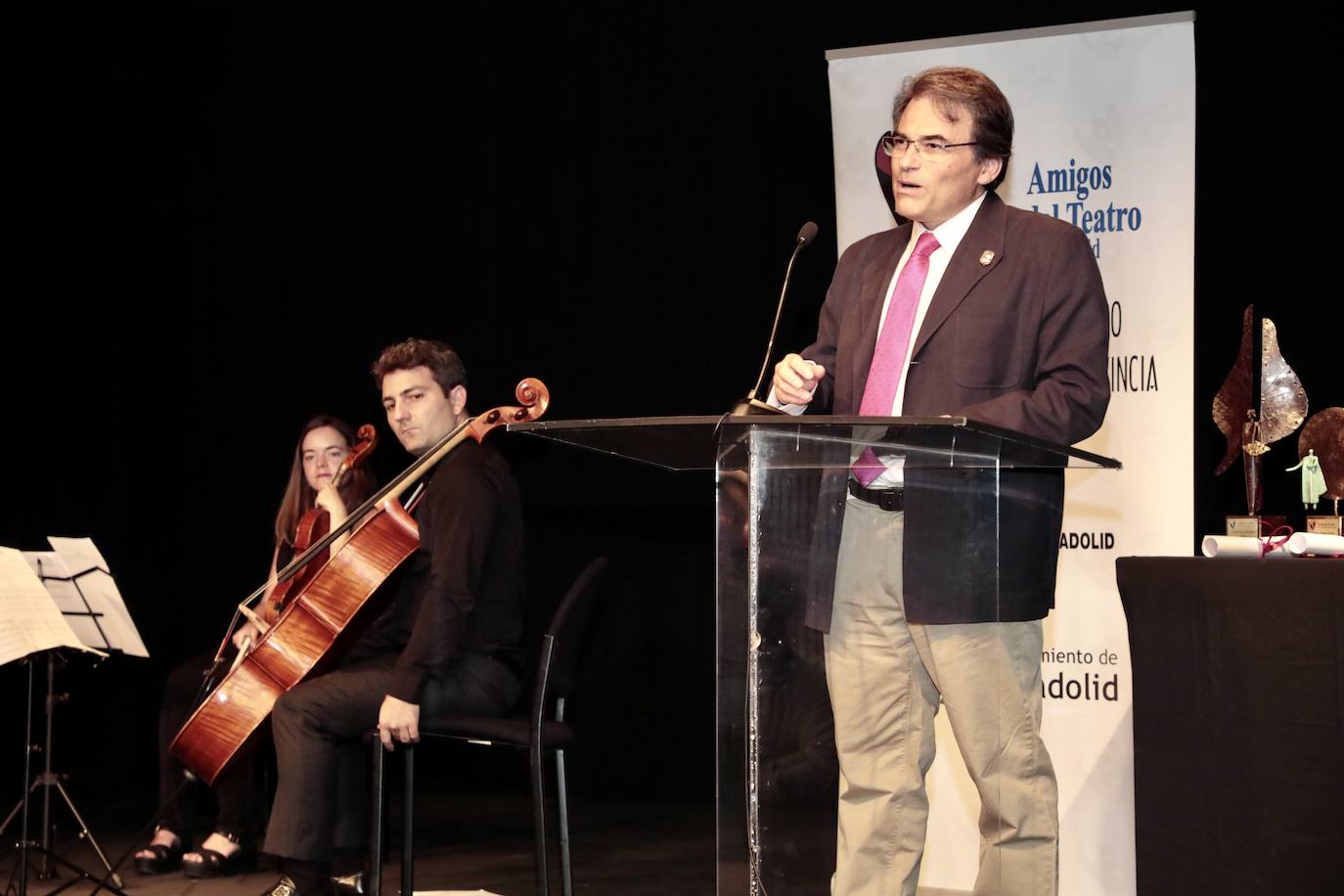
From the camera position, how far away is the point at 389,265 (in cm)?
527

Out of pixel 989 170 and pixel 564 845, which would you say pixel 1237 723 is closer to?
pixel 989 170

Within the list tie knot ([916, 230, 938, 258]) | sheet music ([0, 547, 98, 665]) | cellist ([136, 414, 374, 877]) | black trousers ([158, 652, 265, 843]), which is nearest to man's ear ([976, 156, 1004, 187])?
tie knot ([916, 230, 938, 258])

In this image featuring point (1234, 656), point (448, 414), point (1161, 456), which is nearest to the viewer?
point (1234, 656)

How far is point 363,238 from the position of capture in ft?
17.4

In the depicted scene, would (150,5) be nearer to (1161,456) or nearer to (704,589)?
(704,589)

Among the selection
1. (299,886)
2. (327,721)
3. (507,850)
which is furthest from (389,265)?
(299,886)

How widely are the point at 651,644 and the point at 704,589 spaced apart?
0.28 meters

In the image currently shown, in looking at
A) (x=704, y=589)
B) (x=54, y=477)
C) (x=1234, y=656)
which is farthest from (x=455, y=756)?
(x=1234, y=656)

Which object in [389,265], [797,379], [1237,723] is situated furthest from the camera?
[389,265]

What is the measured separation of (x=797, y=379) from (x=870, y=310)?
300mm

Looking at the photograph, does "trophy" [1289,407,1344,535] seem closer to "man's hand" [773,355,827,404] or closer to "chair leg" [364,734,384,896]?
"man's hand" [773,355,827,404]

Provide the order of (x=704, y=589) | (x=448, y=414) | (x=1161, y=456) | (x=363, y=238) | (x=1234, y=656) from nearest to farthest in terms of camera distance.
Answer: (x=1234, y=656) → (x=1161, y=456) → (x=448, y=414) → (x=704, y=589) → (x=363, y=238)

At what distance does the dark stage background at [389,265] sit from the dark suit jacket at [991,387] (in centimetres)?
250

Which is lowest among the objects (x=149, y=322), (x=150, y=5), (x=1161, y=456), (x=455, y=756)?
(x=455, y=756)
